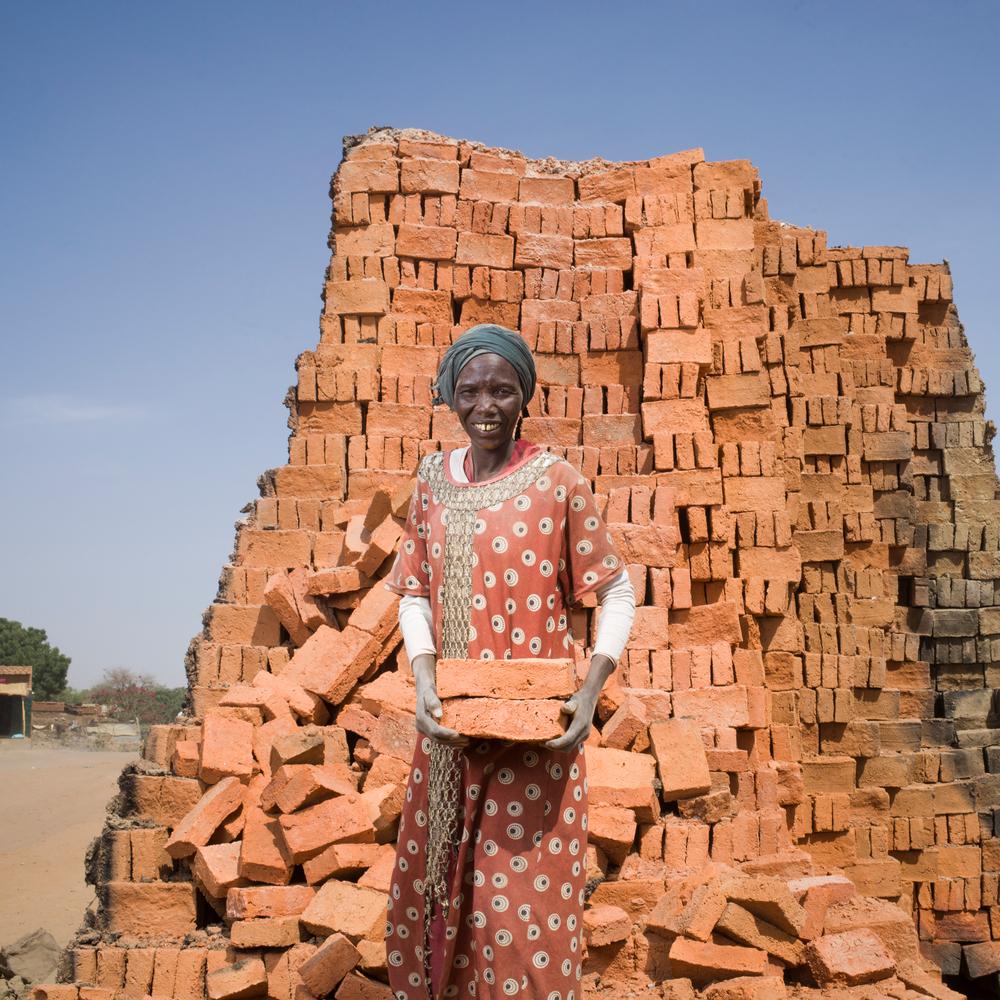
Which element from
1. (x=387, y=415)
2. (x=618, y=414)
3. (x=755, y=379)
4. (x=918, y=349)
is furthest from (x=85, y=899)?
(x=918, y=349)

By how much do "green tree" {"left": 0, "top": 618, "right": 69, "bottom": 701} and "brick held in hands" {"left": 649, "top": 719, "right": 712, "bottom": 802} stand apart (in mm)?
31214

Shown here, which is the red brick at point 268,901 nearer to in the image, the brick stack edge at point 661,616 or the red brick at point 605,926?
the brick stack edge at point 661,616

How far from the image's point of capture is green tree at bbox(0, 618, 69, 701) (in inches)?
1325

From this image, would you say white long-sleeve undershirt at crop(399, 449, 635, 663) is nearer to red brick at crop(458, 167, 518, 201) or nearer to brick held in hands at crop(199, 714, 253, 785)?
brick held in hands at crop(199, 714, 253, 785)

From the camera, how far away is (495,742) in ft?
10.2

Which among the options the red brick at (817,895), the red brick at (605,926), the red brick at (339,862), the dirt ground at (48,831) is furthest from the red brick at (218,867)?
the dirt ground at (48,831)

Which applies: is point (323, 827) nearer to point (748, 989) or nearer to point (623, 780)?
point (623, 780)

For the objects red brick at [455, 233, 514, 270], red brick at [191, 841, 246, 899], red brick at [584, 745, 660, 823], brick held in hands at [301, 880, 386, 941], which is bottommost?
brick held in hands at [301, 880, 386, 941]

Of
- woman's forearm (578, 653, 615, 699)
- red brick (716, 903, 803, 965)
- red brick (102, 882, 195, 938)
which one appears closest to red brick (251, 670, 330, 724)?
red brick (102, 882, 195, 938)

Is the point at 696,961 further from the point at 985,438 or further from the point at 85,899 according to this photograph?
the point at 85,899

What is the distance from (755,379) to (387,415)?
8.03 feet

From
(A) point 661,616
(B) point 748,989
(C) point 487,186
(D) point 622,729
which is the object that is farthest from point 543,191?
(B) point 748,989

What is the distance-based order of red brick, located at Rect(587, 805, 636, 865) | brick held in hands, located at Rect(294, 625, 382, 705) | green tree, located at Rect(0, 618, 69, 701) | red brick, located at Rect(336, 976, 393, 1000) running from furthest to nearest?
green tree, located at Rect(0, 618, 69, 701) < brick held in hands, located at Rect(294, 625, 382, 705) < red brick, located at Rect(587, 805, 636, 865) < red brick, located at Rect(336, 976, 393, 1000)

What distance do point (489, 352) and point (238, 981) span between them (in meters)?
2.98
